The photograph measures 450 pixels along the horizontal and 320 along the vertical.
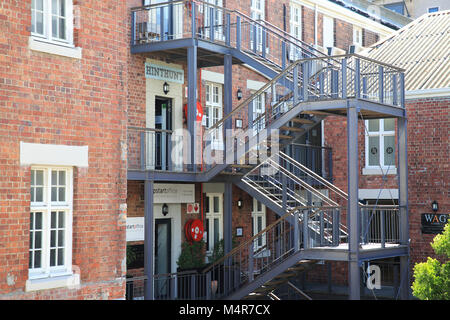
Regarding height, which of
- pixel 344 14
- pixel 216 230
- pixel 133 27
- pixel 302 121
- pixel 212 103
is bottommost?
pixel 216 230

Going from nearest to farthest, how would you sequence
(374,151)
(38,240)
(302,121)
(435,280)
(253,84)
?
(38,240) < (435,280) < (302,121) < (374,151) < (253,84)

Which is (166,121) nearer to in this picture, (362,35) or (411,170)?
(411,170)

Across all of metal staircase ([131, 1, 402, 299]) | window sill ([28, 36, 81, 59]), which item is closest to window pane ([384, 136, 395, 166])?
metal staircase ([131, 1, 402, 299])

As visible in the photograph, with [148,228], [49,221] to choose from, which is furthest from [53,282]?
[148,228]

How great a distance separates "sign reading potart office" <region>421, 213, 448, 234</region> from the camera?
1895cm

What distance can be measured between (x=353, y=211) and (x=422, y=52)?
341 inches

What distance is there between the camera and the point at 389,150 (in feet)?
67.4

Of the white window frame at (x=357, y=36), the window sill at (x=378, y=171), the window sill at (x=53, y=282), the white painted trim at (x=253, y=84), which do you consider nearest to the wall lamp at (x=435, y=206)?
the window sill at (x=378, y=171)

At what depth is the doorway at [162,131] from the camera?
648 inches

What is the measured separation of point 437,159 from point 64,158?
1215cm

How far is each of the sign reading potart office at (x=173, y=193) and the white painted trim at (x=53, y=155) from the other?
6962 millimetres

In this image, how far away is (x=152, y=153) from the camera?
54.0ft

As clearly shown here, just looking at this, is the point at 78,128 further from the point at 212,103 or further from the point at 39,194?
the point at 212,103

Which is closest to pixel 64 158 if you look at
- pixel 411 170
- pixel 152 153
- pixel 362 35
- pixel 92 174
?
pixel 92 174
